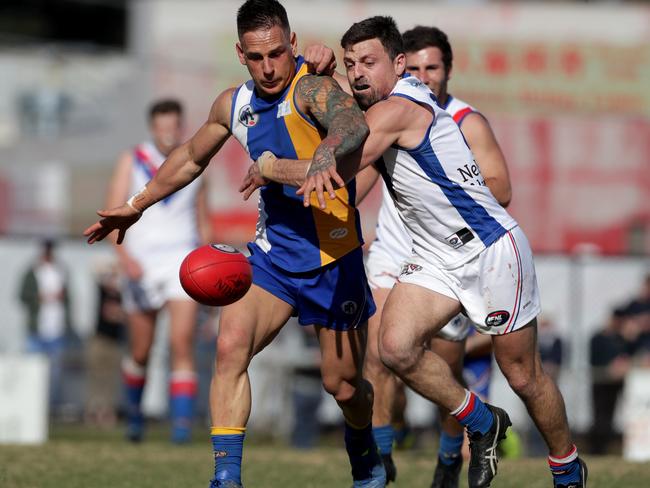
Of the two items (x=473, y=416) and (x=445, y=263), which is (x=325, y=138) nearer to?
(x=445, y=263)

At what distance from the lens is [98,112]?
18672mm

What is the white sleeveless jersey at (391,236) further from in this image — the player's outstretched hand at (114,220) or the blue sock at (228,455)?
the blue sock at (228,455)

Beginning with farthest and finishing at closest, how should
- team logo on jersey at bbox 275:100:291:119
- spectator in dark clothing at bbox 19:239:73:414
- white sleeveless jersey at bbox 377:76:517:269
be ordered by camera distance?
spectator in dark clothing at bbox 19:239:73:414
team logo on jersey at bbox 275:100:291:119
white sleeveless jersey at bbox 377:76:517:269

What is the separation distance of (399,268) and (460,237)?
1.48 m

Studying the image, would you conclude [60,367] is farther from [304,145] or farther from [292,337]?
[304,145]

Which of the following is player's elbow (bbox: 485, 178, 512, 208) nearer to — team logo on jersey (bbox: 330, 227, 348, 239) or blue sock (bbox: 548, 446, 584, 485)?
team logo on jersey (bbox: 330, 227, 348, 239)

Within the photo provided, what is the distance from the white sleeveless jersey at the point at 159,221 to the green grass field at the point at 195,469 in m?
1.79

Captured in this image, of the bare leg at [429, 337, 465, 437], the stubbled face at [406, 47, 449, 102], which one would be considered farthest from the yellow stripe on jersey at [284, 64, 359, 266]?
the stubbled face at [406, 47, 449, 102]

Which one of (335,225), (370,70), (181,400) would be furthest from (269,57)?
(181,400)

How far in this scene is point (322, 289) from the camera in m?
6.64

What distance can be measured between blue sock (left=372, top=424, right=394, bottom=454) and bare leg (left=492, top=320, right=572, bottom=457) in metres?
1.32

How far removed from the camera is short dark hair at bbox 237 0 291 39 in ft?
20.7

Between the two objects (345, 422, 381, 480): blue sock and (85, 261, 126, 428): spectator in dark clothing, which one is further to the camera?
(85, 261, 126, 428): spectator in dark clothing

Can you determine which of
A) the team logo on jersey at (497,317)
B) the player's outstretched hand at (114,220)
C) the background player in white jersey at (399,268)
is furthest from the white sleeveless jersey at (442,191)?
the player's outstretched hand at (114,220)
